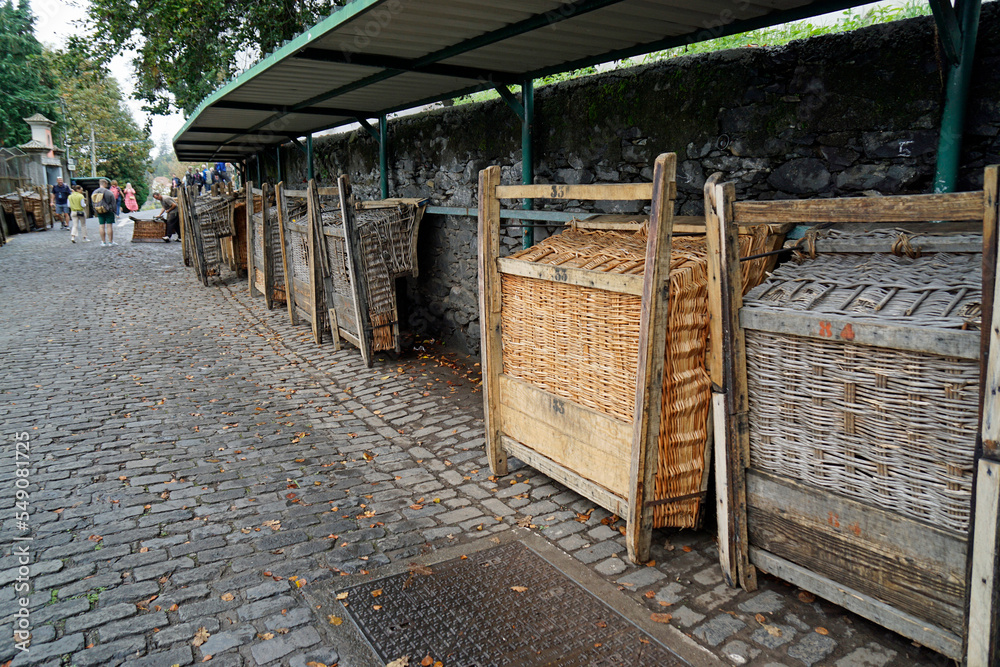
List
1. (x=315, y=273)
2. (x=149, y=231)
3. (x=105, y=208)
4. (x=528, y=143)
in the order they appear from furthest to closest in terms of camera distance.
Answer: (x=149, y=231) → (x=105, y=208) → (x=315, y=273) → (x=528, y=143)

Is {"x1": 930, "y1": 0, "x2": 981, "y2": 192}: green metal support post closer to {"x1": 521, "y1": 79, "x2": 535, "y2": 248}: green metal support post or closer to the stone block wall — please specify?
the stone block wall

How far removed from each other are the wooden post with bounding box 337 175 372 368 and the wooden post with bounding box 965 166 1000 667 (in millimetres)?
5739

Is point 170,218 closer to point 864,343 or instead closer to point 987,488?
point 864,343

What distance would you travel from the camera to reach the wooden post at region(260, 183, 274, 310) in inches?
383

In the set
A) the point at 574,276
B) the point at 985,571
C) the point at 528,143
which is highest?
the point at 528,143

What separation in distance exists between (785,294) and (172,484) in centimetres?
394

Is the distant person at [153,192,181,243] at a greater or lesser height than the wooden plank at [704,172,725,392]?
greater

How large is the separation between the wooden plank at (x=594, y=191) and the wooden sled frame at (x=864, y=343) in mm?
372

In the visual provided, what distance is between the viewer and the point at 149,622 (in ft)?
10.00

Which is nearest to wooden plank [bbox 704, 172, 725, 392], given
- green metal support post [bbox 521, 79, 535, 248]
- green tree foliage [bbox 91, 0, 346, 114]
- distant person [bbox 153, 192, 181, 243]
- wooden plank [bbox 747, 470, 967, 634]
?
wooden plank [bbox 747, 470, 967, 634]

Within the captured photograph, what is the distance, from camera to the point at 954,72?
3393 mm

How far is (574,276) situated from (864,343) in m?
1.54

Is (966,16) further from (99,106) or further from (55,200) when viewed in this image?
(99,106)

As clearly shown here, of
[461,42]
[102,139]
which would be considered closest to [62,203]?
[461,42]
